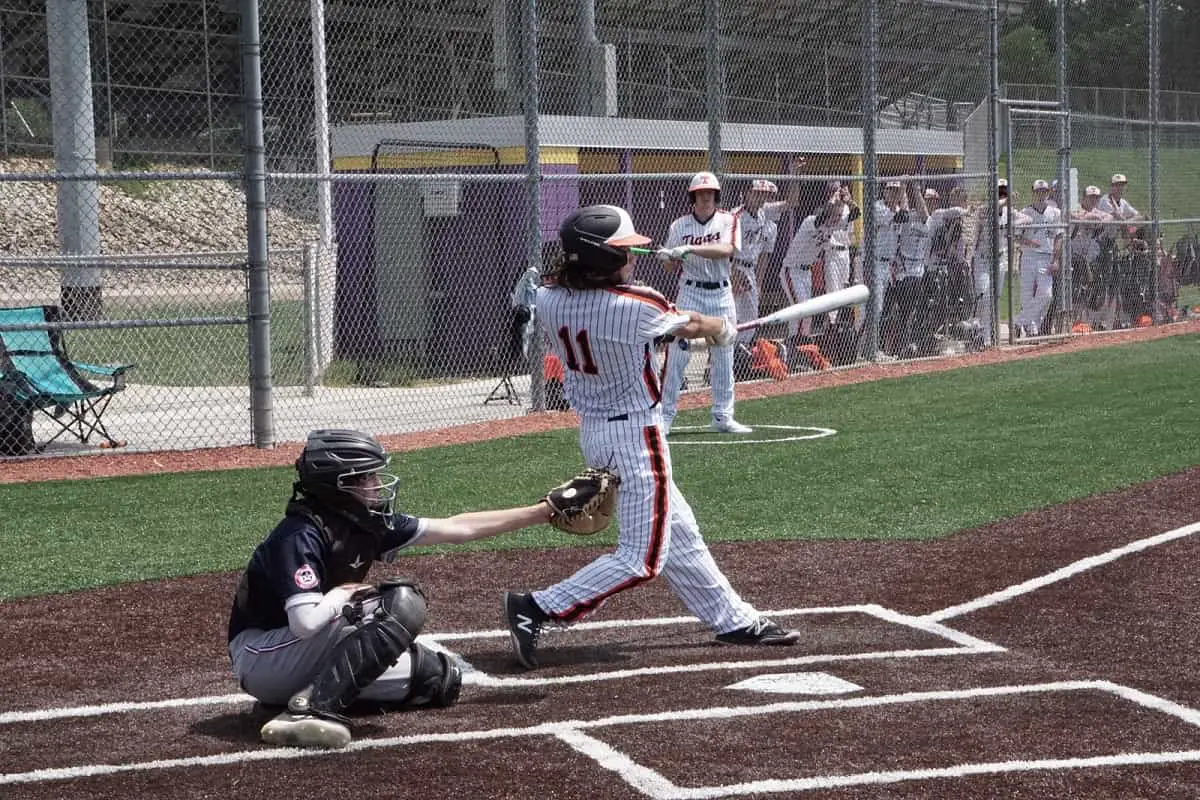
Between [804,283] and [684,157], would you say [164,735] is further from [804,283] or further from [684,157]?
[684,157]

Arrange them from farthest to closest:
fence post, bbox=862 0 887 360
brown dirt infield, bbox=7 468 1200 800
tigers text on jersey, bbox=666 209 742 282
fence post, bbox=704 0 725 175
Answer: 1. fence post, bbox=862 0 887 360
2. fence post, bbox=704 0 725 175
3. tigers text on jersey, bbox=666 209 742 282
4. brown dirt infield, bbox=7 468 1200 800

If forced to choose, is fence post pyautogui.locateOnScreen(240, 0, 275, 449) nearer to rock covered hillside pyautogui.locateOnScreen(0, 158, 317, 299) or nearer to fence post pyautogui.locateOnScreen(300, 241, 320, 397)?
fence post pyautogui.locateOnScreen(300, 241, 320, 397)

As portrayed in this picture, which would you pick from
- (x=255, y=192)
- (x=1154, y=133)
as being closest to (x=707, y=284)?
(x=255, y=192)

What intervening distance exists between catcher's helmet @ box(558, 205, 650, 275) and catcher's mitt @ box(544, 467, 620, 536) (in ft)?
2.60

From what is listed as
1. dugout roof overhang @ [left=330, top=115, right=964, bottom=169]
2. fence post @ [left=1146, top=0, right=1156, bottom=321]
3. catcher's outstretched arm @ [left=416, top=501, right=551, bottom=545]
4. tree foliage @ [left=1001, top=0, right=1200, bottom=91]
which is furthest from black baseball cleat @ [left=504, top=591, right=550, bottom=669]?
tree foliage @ [left=1001, top=0, right=1200, bottom=91]

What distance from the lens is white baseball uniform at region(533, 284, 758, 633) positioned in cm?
542

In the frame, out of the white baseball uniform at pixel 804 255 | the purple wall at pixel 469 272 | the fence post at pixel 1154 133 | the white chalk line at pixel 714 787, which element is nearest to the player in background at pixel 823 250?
the white baseball uniform at pixel 804 255

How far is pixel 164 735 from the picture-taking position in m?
4.76

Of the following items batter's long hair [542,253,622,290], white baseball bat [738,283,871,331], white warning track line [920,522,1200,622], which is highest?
batter's long hair [542,253,622,290]

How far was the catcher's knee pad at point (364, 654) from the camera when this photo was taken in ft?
15.3

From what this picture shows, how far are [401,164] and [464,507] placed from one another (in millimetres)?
9640

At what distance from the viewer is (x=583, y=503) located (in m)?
5.06

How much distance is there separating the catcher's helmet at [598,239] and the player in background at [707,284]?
5.99m

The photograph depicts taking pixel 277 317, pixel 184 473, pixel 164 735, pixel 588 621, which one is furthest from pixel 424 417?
pixel 277 317
